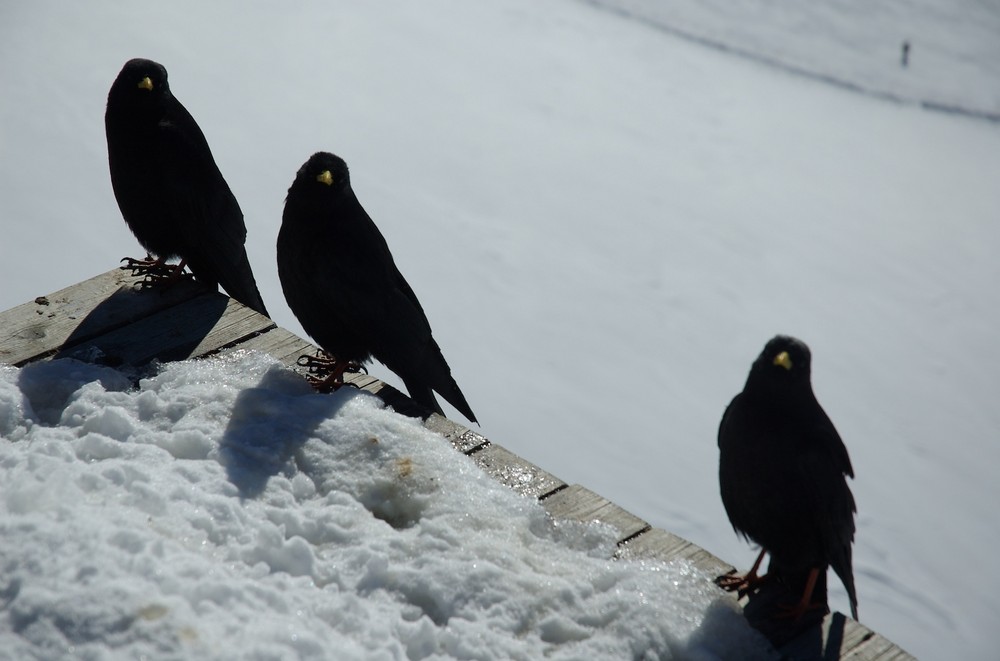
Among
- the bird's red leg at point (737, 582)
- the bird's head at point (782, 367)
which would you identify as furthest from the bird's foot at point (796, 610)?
the bird's head at point (782, 367)

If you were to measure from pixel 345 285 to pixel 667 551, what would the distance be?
1625mm

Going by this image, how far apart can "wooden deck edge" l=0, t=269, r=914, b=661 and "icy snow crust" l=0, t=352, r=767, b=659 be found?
5.2 inches

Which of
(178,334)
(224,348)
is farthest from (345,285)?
(178,334)

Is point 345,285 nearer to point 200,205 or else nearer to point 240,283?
point 240,283

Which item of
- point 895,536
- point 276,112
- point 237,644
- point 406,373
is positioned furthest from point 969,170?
point 237,644

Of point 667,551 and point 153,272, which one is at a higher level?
point 153,272

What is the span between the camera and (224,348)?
12.7 ft

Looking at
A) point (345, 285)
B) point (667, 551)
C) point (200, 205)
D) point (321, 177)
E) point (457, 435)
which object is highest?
point (321, 177)

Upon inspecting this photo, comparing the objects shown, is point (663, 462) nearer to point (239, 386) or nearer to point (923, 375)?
point (923, 375)

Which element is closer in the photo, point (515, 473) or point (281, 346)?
point (515, 473)

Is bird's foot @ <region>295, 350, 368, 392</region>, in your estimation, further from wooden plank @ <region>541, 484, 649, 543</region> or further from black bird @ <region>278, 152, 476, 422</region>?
wooden plank @ <region>541, 484, 649, 543</region>

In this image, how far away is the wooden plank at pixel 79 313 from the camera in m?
3.80

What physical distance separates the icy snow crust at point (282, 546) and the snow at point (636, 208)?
4093mm

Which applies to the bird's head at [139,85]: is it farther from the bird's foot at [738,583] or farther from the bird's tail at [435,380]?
the bird's foot at [738,583]
